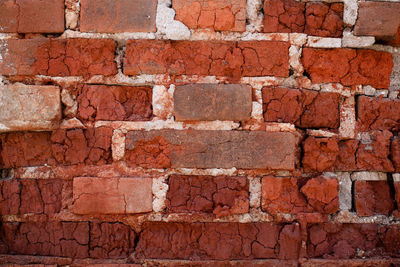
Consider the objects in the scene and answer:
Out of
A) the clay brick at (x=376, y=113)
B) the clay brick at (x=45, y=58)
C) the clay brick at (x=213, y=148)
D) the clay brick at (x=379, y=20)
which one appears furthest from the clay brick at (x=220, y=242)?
the clay brick at (x=379, y=20)

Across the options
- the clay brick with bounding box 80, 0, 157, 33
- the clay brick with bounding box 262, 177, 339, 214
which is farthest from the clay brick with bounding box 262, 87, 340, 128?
the clay brick with bounding box 80, 0, 157, 33

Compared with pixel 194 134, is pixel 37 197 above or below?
below

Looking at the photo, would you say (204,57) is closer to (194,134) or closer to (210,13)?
(210,13)

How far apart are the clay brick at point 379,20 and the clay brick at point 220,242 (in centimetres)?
77

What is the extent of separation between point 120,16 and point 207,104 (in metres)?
0.46

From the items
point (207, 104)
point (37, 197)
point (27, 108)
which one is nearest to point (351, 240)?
point (207, 104)

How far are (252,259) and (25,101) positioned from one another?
1010 mm

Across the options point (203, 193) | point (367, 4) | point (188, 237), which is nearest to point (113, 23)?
point (203, 193)

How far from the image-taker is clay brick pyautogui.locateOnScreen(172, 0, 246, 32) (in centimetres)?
120

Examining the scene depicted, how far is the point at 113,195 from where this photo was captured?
47.3 inches

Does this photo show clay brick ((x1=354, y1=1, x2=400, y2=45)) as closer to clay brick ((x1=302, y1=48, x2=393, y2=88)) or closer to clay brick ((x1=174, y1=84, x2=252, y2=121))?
clay brick ((x1=302, y1=48, x2=393, y2=88))

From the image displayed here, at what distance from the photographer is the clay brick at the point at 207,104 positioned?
47.1 inches

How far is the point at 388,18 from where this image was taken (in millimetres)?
1206

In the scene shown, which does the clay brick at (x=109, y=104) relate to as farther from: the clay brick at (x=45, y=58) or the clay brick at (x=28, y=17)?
the clay brick at (x=28, y=17)
